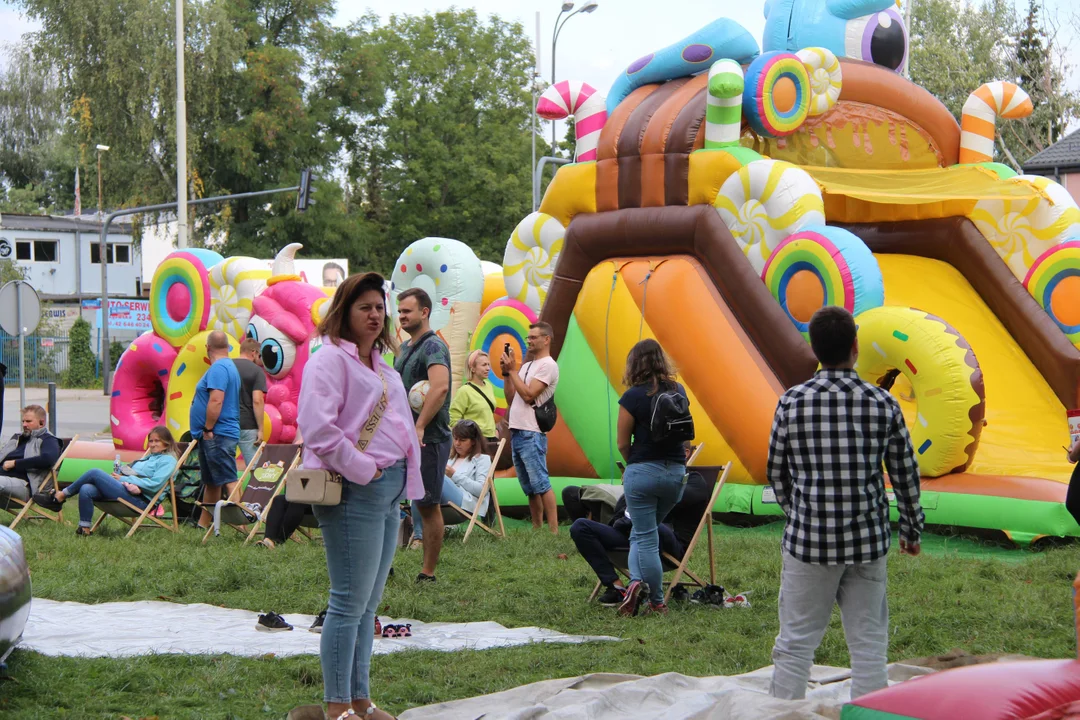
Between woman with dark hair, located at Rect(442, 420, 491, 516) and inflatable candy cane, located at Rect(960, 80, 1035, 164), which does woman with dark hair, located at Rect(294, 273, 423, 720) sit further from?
inflatable candy cane, located at Rect(960, 80, 1035, 164)

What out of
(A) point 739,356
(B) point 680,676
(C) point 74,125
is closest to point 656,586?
(B) point 680,676

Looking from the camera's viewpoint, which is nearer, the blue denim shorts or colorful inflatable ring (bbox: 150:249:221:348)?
the blue denim shorts

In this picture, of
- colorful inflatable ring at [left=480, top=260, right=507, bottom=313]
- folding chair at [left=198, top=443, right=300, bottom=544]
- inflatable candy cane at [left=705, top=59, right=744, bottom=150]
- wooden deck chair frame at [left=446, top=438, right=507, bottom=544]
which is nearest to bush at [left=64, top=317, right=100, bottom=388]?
colorful inflatable ring at [left=480, top=260, right=507, bottom=313]

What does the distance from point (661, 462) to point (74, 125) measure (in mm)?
31586

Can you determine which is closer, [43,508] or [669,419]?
[669,419]

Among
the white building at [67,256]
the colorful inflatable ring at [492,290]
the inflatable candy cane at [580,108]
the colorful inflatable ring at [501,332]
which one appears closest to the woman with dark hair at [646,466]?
the colorful inflatable ring at [501,332]

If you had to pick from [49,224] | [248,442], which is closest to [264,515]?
[248,442]

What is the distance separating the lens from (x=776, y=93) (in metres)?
10.5

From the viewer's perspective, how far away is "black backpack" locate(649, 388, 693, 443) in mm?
6391

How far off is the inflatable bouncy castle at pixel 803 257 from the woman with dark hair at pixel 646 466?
317cm

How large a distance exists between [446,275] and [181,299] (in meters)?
3.04

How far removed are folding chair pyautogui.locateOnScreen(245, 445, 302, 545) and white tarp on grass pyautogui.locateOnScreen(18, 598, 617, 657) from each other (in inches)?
94.5

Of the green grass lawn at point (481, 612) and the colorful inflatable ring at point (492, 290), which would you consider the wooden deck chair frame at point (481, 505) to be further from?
the colorful inflatable ring at point (492, 290)

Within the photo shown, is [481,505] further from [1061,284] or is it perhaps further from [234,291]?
[234,291]
